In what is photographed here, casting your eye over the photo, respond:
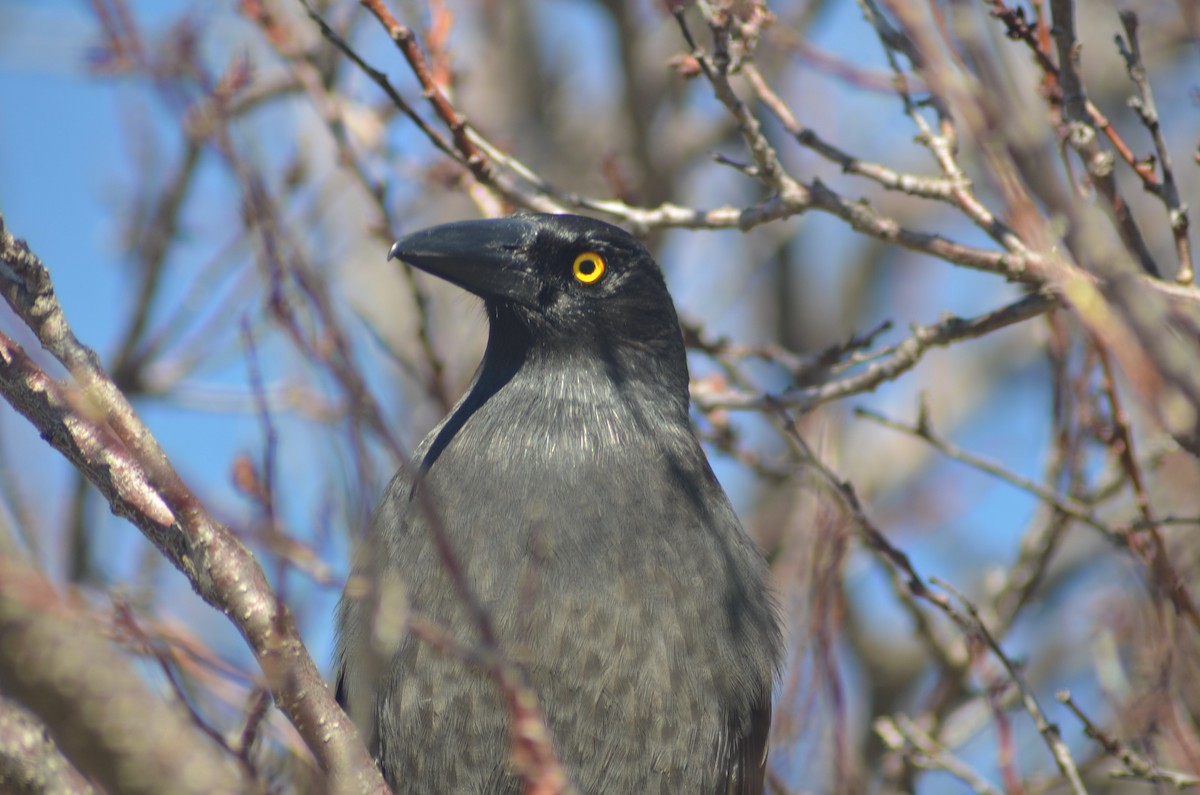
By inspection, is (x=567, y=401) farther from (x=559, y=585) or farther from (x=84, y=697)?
(x=84, y=697)

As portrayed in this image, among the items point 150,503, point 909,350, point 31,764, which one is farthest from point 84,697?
point 909,350

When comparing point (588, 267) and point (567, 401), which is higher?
point (588, 267)

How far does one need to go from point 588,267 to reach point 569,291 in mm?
107

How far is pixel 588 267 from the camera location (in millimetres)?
4301

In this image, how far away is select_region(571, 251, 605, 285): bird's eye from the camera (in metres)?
4.28

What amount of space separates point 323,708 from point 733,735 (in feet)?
5.10

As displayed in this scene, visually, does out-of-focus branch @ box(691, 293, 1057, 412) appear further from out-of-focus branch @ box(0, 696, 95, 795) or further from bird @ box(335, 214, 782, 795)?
out-of-focus branch @ box(0, 696, 95, 795)

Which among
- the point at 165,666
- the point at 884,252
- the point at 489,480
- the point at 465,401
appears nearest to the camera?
the point at 165,666

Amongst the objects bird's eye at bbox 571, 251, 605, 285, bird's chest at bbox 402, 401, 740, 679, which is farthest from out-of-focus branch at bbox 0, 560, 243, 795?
bird's eye at bbox 571, 251, 605, 285

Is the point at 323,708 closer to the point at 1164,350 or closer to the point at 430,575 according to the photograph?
the point at 430,575

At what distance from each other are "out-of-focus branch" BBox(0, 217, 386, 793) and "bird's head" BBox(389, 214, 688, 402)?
1534mm

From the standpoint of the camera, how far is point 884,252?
31.8 feet

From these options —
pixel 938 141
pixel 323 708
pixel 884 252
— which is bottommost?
pixel 323 708

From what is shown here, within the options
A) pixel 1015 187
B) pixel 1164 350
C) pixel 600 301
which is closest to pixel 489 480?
pixel 600 301
